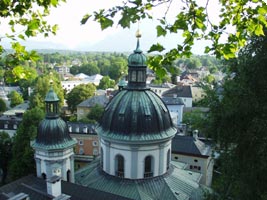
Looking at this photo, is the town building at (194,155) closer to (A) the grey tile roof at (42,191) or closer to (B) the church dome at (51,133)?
(B) the church dome at (51,133)

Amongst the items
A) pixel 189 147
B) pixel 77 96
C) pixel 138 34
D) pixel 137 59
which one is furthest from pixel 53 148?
pixel 77 96

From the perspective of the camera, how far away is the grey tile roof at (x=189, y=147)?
3581 centimetres

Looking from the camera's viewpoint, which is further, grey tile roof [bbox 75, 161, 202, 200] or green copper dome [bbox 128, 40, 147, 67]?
green copper dome [bbox 128, 40, 147, 67]

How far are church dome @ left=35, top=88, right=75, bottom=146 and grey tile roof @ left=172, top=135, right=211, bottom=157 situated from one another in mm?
18044

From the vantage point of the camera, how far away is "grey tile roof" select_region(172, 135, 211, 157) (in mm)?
35812

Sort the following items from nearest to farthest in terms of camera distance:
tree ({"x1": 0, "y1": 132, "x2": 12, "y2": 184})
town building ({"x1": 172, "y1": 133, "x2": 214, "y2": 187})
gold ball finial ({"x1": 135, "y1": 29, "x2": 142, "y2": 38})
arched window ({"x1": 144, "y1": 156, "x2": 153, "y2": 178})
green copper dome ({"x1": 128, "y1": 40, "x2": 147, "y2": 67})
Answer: arched window ({"x1": 144, "y1": 156, "x2": 153, "y2": 178}) → green copper dome ({"x1": 128, "y1": 40, "x2": 147, "y2": 67}) → gold ball finial ({"x1": 135, "y1": 29, "x2": 142, "y2": 38}) → town building ({"x1": 172, "y1": 133, "x2": 214, "y2": 187}) → tree ({"x1": 0, "y1": 132, "x2": 12, "y2": 184})

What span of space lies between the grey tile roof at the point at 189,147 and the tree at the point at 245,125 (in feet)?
79.5

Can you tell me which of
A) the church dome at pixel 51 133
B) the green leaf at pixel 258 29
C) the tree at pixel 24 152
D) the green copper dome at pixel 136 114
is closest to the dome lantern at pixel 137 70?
the green copper dome at pixel 136 114

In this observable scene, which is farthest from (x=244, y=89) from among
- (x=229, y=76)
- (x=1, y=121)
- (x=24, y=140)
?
(x=1, y=121)

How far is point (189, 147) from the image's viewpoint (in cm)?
3650

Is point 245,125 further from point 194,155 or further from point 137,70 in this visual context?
point 194,155

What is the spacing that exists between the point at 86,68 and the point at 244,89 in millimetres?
153924

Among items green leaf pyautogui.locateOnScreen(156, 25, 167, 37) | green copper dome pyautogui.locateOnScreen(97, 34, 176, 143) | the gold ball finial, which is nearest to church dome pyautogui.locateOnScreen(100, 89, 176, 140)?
green copper dome pyautogui.locateOnScreen(97, 34, 176, 143)

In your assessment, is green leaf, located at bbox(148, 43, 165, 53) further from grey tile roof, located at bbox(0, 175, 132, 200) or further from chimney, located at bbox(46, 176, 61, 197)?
chimney, located at bbox(46, 176, 61, 197)
